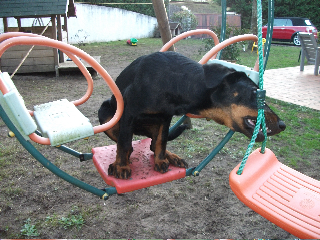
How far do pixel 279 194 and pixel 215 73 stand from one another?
0.78 m

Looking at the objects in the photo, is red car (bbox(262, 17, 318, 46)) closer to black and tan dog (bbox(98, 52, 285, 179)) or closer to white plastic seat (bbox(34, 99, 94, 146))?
black and tan dog (bbox(98, 52, 285, 179))

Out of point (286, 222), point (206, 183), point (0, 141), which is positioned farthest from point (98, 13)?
point (286, 222)

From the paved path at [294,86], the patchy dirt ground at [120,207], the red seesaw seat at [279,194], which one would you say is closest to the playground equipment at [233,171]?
the red seesaw seat at [279,194]

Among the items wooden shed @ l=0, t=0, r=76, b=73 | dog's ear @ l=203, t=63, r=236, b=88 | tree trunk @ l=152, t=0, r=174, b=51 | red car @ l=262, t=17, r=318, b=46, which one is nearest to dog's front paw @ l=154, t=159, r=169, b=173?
dog's ear @ l=203, t=63, r=236, b=88

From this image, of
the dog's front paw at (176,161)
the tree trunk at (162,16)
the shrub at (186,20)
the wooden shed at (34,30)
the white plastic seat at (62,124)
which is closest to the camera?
the white plastic seat at (62,124)

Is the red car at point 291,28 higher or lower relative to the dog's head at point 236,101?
lower

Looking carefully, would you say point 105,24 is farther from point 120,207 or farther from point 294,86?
point 120,207

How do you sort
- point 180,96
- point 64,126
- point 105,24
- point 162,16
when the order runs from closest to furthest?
point 64,126
point 180,96
point 162,16
point 105,24

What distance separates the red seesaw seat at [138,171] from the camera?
1.84 m

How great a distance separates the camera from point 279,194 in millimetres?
1654

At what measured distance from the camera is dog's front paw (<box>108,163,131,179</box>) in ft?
6.28

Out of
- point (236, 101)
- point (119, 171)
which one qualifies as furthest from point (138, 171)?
point (236, 101)

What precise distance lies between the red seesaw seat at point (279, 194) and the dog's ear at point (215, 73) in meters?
0.50

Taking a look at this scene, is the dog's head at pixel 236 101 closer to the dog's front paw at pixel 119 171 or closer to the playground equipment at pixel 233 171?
the playground equipment at pixel 233 171
